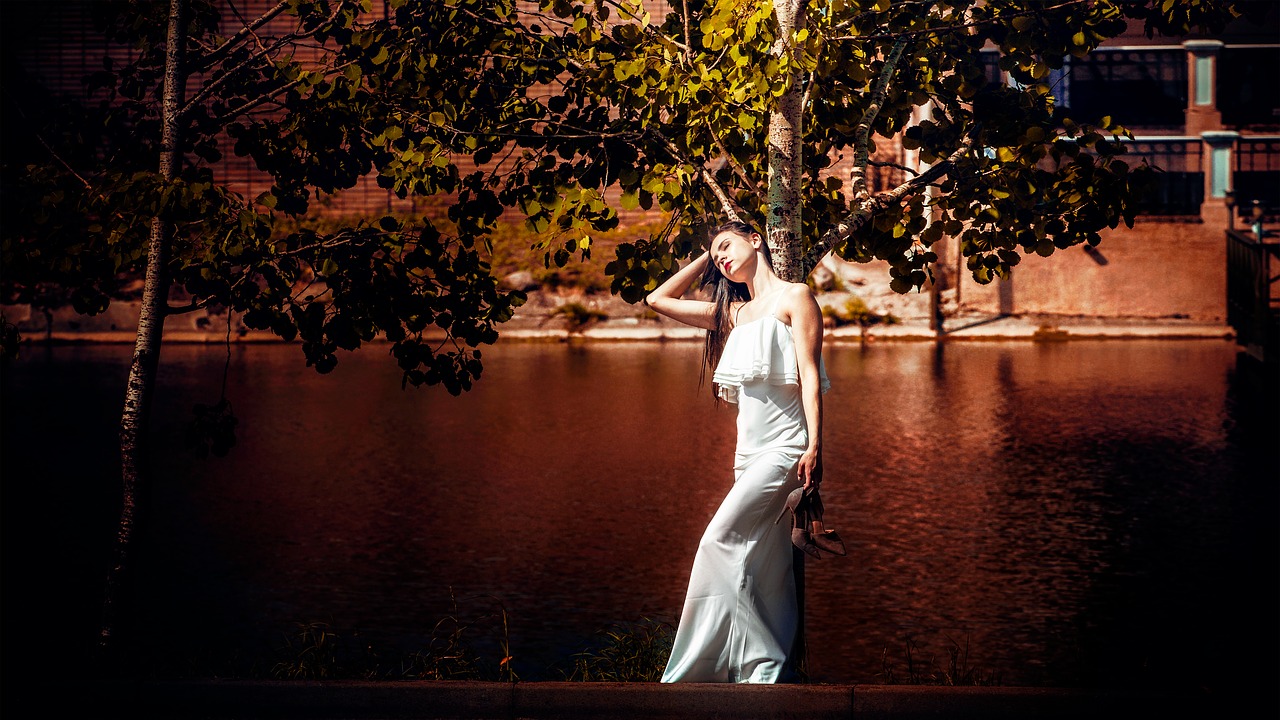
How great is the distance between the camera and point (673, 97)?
6.53 m

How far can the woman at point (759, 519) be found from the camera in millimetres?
5895

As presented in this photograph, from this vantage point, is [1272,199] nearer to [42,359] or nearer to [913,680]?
[42,359]

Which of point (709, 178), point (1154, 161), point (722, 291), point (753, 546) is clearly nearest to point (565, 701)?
point (753, 546)

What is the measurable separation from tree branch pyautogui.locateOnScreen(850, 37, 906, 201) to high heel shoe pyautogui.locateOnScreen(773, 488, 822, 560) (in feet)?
6.23

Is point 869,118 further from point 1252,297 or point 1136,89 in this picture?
point 1136,89

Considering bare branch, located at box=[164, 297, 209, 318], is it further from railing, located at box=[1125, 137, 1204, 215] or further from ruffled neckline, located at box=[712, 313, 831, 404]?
railing, located at box=[1125, 137, 1204, 215]

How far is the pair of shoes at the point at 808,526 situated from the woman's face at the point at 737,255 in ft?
3.30

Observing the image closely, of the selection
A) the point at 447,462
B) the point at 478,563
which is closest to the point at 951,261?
the point at 447,462

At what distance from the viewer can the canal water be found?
8648 mm

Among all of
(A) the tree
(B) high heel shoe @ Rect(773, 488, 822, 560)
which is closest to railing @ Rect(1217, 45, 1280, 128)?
(A) the tree

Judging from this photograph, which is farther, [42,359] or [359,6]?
[42,359]

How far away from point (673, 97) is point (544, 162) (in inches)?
37.7

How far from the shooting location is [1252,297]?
96.6 ft

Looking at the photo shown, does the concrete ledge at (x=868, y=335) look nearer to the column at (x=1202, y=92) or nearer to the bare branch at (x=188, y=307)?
the column at (x=1202, y=92)
